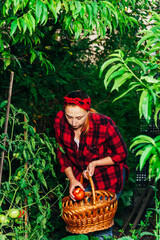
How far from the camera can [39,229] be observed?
2.65 m

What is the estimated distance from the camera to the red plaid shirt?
290 cm

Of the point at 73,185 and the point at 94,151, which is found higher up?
the point at 94,151

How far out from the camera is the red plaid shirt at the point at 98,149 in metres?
2.90

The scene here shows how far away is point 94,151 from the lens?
299 cm

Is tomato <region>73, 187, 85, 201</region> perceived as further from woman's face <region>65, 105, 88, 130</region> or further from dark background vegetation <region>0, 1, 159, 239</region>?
dark background vegetation <region>0, 1, 159, 239</region>

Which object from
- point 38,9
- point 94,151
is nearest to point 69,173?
point 94,151

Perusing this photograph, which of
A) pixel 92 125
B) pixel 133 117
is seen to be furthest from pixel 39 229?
pixel 133 117

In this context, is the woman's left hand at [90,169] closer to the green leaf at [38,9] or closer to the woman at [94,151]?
the woman at [94,151]

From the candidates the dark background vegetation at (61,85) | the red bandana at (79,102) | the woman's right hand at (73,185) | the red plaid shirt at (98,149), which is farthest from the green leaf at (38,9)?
the dark background vegetation at (61,85)

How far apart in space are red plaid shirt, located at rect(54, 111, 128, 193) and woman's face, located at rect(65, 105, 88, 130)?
0.22 meters

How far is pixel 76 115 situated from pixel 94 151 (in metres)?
0.47

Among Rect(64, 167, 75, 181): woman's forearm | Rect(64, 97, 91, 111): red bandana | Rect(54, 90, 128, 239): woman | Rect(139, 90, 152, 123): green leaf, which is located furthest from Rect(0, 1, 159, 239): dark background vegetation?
Rect(139, 90, 152, 123): green leaf

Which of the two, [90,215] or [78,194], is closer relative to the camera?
[90,215]

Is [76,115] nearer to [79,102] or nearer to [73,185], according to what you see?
[79,102]
